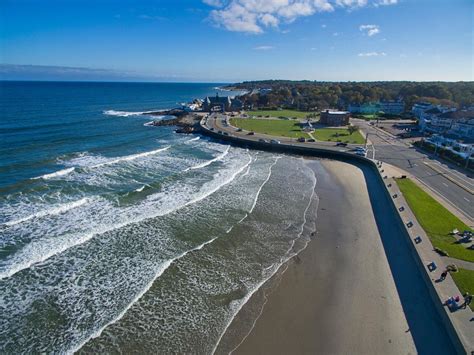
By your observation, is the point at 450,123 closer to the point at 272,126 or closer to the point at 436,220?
the point at 272,126

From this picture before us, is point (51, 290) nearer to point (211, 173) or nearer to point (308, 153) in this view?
point (211, 173)

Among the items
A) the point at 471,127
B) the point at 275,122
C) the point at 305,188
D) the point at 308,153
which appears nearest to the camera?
the point at 305,188

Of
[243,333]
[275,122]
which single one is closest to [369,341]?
[243,333]

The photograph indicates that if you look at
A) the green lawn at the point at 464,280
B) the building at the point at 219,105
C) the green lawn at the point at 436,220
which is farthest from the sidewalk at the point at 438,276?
the building at the point at 219,105

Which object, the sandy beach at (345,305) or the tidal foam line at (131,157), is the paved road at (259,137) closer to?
the tidal foam line at (131,157)

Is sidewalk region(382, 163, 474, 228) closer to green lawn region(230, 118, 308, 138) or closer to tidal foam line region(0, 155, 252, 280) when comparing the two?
green lawn region(230, 118, 308, 138)
